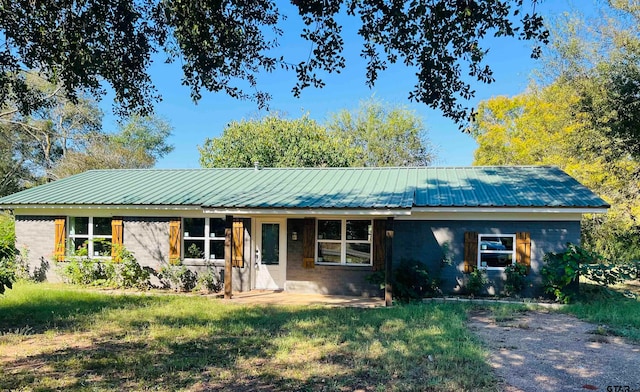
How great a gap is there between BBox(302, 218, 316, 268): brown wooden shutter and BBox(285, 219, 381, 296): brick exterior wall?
20 centimetres

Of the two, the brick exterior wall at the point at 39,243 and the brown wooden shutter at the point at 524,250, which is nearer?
the brown wooden shutter at the point at 524,250

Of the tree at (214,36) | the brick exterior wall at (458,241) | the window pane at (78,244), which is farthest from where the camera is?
the window pane at (78,244)

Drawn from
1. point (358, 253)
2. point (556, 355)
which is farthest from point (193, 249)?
point (556, 355)

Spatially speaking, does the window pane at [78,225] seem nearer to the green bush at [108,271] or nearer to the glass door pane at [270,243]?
the green bush at [108,271]

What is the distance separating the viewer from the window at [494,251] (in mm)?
12055

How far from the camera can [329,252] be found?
1286cm

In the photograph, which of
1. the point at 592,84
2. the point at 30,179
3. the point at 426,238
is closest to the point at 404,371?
→ the point at 426,238

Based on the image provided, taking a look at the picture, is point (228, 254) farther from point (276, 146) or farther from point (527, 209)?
point (276, 146)

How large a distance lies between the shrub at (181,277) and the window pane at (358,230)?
4.77 metres

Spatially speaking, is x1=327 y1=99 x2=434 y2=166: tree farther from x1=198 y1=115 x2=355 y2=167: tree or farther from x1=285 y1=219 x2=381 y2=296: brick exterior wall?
x1=285 y1=219 x2=381 y2=296: brick exterior wall

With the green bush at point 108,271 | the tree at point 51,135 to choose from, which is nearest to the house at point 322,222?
the green bush at point 108,271

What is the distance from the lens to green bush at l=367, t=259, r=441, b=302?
37.7 feet

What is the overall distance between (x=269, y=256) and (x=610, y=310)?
863cm

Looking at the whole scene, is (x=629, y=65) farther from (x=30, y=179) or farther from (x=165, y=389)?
(x=30, y=179)
